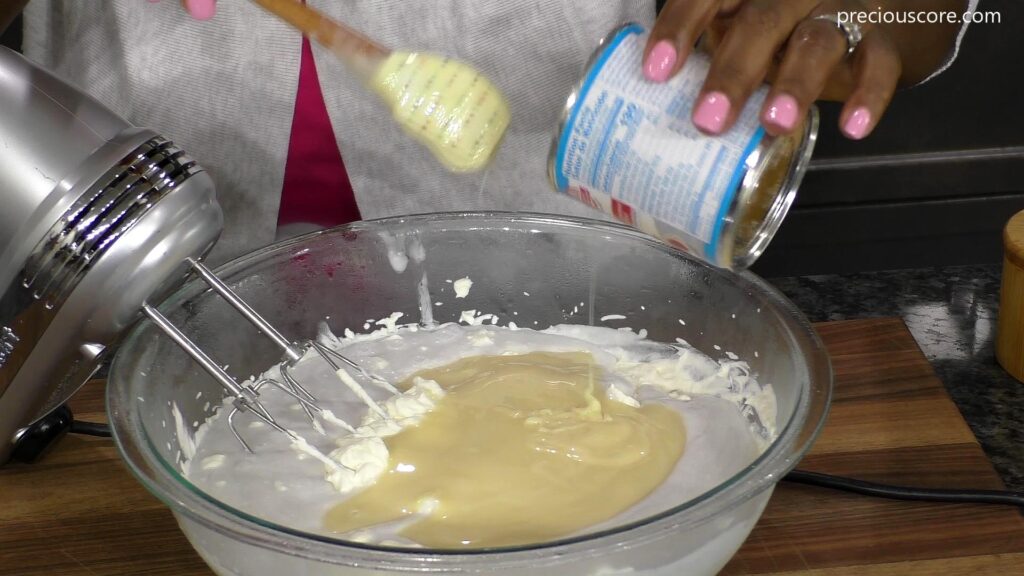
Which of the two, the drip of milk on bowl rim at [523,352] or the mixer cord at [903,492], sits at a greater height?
the drip of milk on bowl rim at [523,352]

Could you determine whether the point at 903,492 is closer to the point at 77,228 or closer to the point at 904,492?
the point at 904,492

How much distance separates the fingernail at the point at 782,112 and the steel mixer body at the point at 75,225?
389mm

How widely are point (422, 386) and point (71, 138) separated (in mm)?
336

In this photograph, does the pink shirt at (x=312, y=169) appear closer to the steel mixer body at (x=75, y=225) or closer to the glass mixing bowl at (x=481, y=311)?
the glass mixing bowl at (x=481, y=311)

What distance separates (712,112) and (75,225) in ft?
1.35

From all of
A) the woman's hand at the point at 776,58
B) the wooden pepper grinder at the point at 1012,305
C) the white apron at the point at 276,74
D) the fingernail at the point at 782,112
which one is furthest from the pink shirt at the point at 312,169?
the wooden pepper grinder at the point at 1012,305

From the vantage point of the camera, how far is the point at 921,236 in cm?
181

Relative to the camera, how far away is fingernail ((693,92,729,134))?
635 millimetres

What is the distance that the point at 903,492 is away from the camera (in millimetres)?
806

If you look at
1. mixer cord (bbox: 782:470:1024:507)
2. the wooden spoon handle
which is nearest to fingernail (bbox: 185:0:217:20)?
the wooden spoon handle

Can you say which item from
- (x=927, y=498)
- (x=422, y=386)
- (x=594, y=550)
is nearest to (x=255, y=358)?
(x=422, y=386)

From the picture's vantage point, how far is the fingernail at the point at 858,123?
0.73 meters

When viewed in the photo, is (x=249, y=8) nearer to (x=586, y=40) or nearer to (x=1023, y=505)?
(x=586, y=40)

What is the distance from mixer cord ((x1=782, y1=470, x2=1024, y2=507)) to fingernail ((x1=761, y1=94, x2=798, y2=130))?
32 cm
